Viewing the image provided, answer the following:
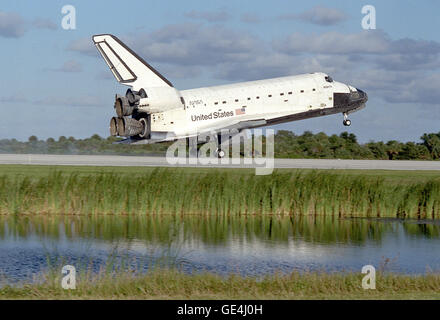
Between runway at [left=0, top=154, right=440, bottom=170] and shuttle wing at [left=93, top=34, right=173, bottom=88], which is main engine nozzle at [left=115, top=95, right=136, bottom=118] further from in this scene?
runway at [left=0, top=154, right=440, bottom=170]

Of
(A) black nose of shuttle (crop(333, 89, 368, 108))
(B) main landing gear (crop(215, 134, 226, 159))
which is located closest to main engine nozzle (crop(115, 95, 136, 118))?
(B) main landing gear (crop(215, 134, 226, 159))

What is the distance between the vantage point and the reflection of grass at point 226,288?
12.0 m

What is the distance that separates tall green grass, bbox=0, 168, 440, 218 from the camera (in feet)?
77.7

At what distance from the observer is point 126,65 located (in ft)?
130

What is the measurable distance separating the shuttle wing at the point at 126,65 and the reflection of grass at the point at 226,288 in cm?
2700

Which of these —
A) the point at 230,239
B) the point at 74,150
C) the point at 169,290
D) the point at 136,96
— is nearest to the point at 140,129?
the point at 136,96

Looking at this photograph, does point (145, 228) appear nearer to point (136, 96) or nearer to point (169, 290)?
point (169, 290)

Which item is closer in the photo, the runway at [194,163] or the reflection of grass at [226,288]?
the reflection of grass at [226,288]

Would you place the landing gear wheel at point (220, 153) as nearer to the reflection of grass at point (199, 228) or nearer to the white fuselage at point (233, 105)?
the white fuselage at point (233, 105)

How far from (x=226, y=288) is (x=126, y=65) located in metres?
28.6

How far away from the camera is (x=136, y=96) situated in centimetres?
3866

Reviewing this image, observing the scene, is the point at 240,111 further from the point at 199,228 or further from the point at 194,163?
the point at 199,228

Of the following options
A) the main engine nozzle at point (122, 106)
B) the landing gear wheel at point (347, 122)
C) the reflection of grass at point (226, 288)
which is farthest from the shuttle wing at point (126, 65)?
the reflection of grass at point (226, 288)
